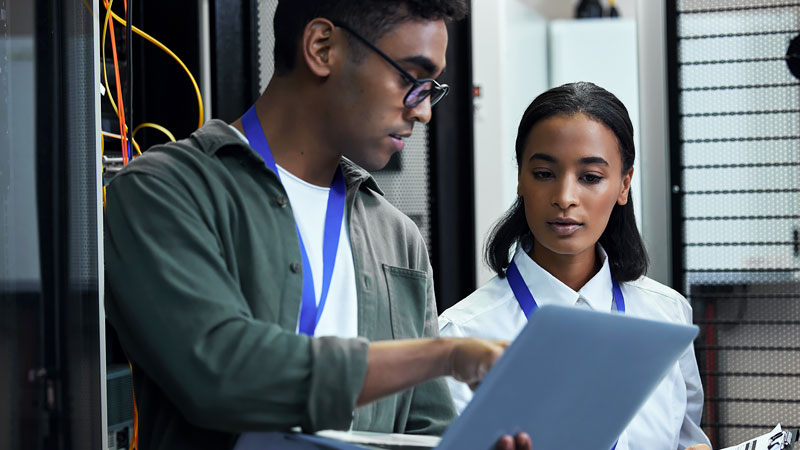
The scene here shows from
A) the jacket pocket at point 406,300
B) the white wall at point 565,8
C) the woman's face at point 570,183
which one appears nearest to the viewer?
the jacket pocket at point 406,300

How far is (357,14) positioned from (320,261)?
0.30 m

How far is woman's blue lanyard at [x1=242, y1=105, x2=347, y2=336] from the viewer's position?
1.06 m

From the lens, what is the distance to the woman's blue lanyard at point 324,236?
106cm

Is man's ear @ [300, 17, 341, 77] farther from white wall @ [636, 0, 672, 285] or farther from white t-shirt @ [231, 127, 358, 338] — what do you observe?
white wall @ [636, 0, 672, 285]

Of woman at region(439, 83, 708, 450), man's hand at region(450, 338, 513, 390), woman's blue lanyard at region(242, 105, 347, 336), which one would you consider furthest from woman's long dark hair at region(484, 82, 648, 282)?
man's hand at region(450, 338, 513, 390)

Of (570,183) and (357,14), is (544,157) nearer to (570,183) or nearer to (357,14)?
(570,183)

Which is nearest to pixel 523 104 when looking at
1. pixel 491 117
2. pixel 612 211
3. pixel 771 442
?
pixel 491 117

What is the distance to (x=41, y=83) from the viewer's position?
5.08ft

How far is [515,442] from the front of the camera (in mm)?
924

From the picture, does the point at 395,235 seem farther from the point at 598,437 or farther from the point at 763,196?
the point at 763,196

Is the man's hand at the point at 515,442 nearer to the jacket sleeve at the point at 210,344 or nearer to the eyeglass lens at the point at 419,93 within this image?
the jacket sleeve at the point at 210,344

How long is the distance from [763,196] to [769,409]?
1.82ft

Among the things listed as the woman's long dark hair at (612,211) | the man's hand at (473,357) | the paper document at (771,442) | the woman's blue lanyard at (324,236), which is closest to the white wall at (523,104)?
the woman's long dark hair at (612,211)

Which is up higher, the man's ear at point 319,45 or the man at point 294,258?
the man's ear at point 319,45
